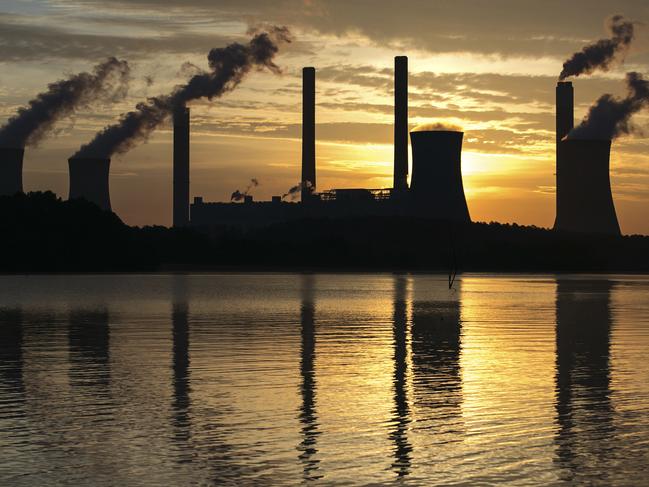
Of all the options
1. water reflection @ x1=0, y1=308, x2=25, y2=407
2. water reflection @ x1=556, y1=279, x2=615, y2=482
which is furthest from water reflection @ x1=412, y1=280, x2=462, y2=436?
water reflection @ x1=0, y1=308, x2=25, y2=407

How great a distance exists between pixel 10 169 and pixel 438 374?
542ft

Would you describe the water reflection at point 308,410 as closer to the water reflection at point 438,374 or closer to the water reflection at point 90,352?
the water reflection at point 438,374

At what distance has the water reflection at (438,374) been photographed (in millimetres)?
21469

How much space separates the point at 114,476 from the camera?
54.1 feet

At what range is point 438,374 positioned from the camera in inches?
1193

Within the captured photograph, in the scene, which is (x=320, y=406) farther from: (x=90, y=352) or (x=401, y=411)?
(x=90, y=352)

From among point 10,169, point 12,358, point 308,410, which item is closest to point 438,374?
point 308,410

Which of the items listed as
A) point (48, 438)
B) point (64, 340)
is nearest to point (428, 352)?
point (64, 340)

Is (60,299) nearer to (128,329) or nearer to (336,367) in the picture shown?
(128,329)

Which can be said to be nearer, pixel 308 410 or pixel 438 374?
pixel 308 410

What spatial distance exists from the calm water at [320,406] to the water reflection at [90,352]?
10 centimetres

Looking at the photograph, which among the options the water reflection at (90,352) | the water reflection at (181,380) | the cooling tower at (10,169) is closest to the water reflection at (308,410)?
the water reflection at (181,380)

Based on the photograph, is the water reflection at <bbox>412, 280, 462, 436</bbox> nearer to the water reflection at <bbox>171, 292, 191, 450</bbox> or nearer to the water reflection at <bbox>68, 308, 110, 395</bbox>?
the water reflection at <bbox>171, 292, 191, 450</bbox>

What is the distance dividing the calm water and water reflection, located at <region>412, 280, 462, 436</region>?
0.07 meters
